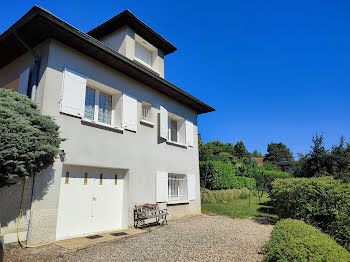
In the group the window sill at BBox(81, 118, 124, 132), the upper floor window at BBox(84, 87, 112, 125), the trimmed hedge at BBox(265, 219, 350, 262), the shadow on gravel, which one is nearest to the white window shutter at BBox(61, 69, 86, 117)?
the window sill at BBox(81, 118, 124, 132)

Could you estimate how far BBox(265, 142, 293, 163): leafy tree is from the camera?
2403 inches

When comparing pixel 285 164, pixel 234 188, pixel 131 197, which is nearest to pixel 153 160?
pixel 131 197

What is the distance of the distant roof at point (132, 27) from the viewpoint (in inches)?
386

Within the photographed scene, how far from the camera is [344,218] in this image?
233 inches

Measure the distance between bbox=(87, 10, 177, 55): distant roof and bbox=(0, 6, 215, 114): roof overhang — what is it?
9.73 feet

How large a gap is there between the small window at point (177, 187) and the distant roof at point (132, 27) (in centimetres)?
627

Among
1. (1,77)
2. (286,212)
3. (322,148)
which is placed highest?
(1,77)

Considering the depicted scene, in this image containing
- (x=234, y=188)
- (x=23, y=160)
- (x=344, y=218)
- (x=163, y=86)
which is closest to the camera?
(x=23, y=160)

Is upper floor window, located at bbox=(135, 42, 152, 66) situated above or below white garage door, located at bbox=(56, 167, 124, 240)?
above

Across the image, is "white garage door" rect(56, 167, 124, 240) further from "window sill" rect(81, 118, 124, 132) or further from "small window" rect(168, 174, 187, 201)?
"small window" rect(168, 174, 187, 201)

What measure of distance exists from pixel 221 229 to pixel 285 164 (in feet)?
149

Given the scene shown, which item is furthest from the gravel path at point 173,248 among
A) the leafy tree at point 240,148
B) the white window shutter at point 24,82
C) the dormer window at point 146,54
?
the leafy tree at point 240,148

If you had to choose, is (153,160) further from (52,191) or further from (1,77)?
(1,77)

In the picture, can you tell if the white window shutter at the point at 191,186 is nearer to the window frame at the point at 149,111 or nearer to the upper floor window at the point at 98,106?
the window frame at the point at 149,111
